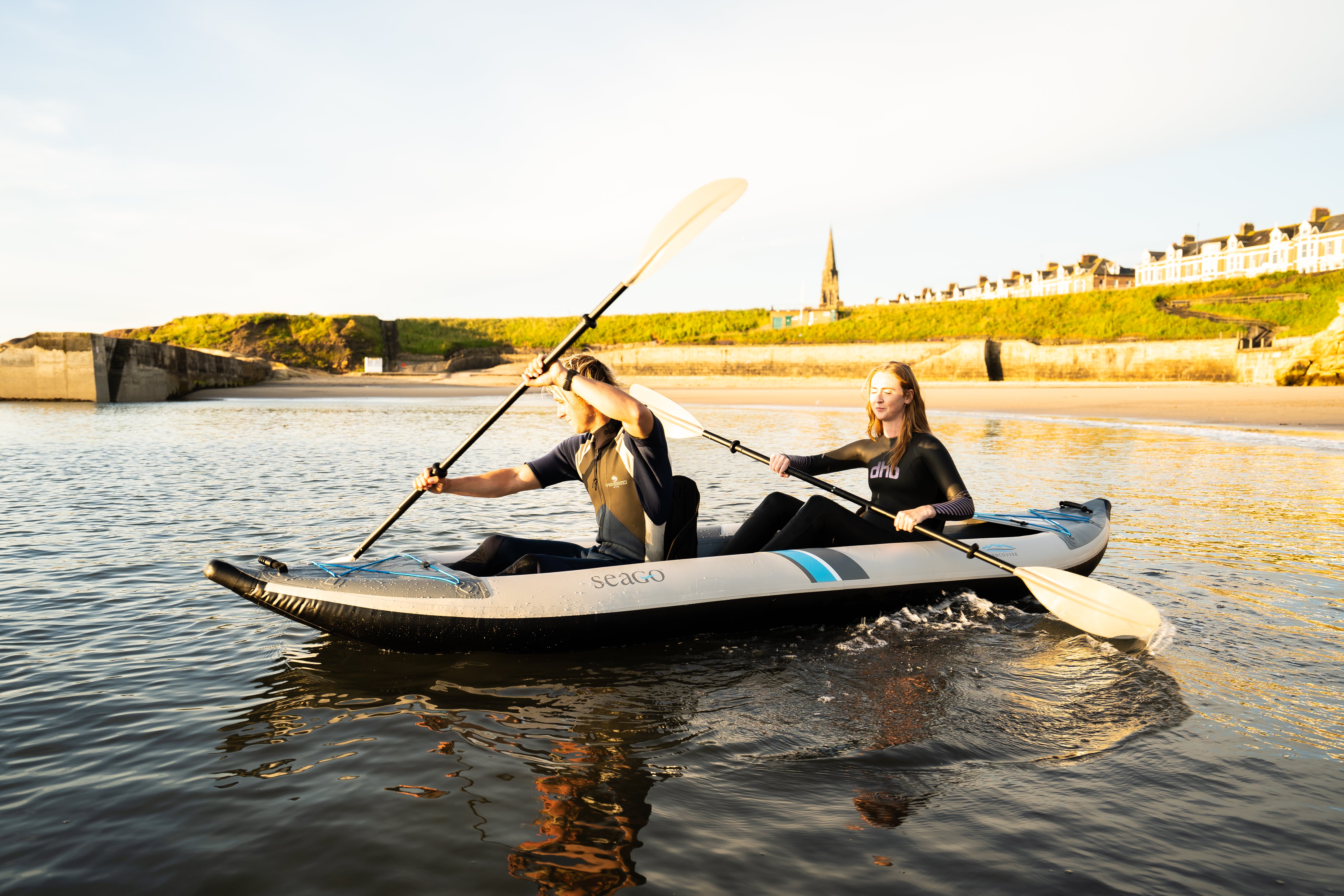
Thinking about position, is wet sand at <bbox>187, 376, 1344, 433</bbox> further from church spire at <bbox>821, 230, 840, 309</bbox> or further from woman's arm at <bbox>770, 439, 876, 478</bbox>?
church spire at <bbox>821, 230, 840, 309</bbox>

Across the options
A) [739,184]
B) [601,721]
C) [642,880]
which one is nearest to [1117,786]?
[642,880]

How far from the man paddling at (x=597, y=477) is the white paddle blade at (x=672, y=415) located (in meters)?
1.10

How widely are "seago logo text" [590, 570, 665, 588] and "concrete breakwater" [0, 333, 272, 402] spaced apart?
28248 mm

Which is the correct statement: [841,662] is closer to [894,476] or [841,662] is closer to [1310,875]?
[894,476]

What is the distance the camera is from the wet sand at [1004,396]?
18.4m

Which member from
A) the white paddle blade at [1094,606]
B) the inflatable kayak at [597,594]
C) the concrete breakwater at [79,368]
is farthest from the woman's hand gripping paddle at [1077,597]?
the concrete breakwater at [79,368]

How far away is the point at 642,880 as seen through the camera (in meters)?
2.09

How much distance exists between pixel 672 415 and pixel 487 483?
1.41 metres

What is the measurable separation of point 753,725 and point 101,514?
22.7 feet

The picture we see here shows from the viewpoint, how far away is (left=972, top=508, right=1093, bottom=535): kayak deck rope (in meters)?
5.23

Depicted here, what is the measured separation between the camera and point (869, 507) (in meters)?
4.62

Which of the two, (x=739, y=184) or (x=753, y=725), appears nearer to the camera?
(x=753, y=725)

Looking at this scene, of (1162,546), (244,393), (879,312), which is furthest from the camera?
(879,312)

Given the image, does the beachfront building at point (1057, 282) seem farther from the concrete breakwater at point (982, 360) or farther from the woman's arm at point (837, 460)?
the woman's arm at point (837, 460)
